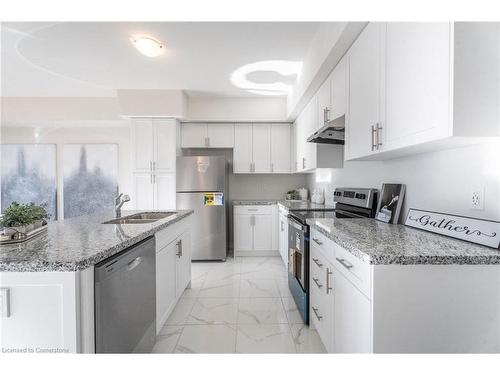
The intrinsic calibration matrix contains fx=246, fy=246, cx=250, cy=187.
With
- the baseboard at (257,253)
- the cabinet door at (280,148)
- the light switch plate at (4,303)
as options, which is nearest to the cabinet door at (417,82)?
the light switch plate at (4,303)

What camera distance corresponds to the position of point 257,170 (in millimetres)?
4098

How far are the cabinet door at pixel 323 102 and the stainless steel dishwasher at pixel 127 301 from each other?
6.11 ft

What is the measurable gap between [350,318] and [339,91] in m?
1.69

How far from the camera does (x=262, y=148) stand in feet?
13.5

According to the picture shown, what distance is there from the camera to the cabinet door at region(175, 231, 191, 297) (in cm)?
227

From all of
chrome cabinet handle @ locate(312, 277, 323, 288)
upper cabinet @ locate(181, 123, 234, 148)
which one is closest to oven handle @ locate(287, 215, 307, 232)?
chrome cabinet handle @ locate(312, 277, 323, 288)

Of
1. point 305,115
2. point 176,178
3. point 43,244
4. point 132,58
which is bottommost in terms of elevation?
point 43,244

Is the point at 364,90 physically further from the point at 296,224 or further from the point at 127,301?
the point at 127,301

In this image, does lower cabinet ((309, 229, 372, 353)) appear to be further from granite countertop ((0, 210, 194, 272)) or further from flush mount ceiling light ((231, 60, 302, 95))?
flush mount ceiling light ((231, 60, 302, 95))

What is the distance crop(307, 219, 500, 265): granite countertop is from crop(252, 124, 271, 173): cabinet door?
2784mm

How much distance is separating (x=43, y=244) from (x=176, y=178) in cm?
258
